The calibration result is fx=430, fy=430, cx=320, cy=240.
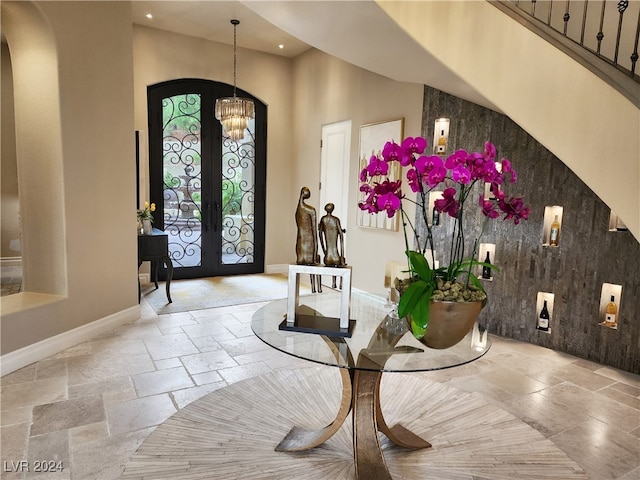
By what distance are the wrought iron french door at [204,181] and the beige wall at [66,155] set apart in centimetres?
207

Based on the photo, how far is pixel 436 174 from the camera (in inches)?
68.1

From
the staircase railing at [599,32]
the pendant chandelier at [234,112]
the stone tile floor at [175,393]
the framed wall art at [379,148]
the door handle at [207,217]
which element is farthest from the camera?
the door handle at [207,217]

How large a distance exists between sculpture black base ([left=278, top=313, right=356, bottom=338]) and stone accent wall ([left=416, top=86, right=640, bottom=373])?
8.03 ft

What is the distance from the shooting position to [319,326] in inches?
84.6

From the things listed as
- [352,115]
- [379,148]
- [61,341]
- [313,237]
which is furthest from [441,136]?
[61,341]

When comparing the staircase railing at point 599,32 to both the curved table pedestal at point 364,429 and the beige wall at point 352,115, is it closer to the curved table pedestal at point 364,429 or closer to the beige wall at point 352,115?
the beige wall at point 352,115

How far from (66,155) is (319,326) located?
2661mm

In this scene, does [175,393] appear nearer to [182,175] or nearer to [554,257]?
[554,257]

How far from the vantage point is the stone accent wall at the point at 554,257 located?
3420 mm

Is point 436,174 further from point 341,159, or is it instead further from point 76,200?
point 341,159

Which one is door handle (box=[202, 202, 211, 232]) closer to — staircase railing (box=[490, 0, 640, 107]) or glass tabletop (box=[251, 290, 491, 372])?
glass tabletop (box=[251, 290, 491, 372])

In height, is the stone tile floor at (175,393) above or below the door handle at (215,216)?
below

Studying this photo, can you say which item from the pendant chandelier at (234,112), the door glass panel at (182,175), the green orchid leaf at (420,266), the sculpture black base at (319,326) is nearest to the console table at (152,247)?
the door glass panel at (182,175)

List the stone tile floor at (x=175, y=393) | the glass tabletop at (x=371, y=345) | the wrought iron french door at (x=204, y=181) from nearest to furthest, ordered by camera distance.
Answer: the glass tabletop at (x=371, y=345) → the stone tile floor at (x=175, y=393) → the wrought iron french door at (x=204, y=181)
